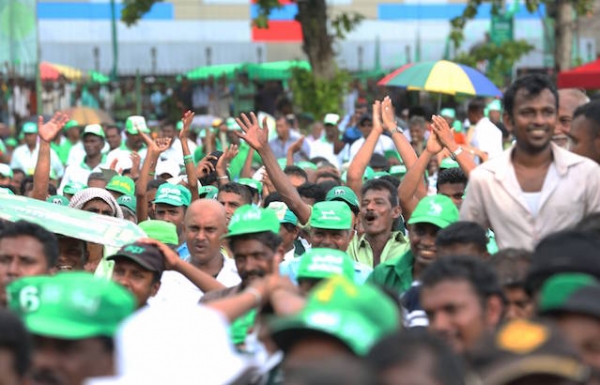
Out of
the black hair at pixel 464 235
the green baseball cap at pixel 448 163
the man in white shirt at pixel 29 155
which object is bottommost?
the man in white shirt at pixel 29 155

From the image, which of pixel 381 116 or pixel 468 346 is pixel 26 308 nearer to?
pixel 468 346

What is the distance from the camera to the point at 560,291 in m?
4.88

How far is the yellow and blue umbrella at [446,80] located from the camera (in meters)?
13.5

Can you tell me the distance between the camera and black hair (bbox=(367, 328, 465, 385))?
4.16 meters

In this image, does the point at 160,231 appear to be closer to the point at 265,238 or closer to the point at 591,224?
the point at 265,238

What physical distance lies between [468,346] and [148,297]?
107 inches

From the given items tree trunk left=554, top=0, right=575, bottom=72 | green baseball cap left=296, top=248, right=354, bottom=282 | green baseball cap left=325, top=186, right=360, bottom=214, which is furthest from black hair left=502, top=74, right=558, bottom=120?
tree trunk left=554, top=0, right=575, bottom=72

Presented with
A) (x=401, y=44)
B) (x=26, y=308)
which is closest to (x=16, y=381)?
(x=26, y=308)

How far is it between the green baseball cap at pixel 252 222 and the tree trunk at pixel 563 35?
17.4 metres

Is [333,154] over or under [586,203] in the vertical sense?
under

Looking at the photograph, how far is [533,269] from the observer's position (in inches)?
215

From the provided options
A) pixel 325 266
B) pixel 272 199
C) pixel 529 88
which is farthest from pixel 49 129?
pixel 529 88

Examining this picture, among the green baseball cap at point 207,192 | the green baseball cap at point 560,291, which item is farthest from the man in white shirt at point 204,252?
the green baseball cap at point 560,291

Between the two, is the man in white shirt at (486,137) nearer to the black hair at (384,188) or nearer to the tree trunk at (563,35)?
the black hair at (384,188)
